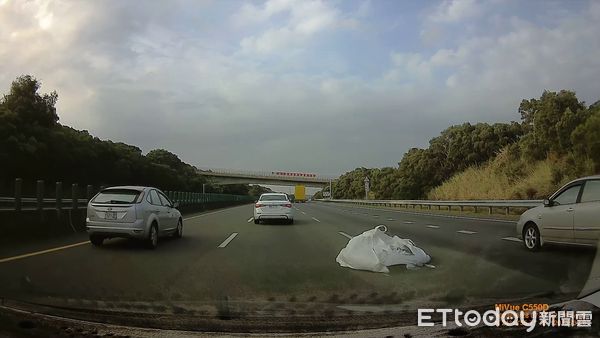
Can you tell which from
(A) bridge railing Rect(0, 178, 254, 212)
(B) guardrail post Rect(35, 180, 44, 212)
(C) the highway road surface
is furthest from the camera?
(B) guardrail post Rect(35, 180, 44, 212)

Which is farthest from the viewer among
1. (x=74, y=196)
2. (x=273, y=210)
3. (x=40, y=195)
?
(x=273, y=210)

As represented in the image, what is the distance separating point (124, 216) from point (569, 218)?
9.49 metres

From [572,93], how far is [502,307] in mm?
33041

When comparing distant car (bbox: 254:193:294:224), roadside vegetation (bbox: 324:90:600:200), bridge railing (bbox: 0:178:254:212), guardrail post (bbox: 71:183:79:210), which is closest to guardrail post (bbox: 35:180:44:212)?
bridge railing (bbox: 0:178:254:212)

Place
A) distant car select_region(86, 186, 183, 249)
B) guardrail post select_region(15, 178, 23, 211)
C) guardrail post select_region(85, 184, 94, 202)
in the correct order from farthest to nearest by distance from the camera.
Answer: guardrail post select_region(85, 184, 94, 202), guardrail post select_region(15, 178, 23, 211), distant car select_region(86, 186, 183, 249)

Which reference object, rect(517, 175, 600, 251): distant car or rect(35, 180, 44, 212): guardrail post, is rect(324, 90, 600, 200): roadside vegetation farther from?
rect(35, 180, 44, 212): guardrail post

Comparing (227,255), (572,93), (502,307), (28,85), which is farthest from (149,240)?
(28,85)

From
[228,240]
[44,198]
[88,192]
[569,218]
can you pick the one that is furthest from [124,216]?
[569,218]

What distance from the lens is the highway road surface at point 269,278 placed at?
21.2 ft

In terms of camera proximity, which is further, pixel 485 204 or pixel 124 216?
pixel 485 204

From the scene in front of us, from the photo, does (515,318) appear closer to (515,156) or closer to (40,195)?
(40,195)

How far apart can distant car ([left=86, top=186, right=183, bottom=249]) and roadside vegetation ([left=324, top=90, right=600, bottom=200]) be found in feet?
73.8

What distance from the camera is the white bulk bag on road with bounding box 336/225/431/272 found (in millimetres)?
9164

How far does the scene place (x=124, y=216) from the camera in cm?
1182
